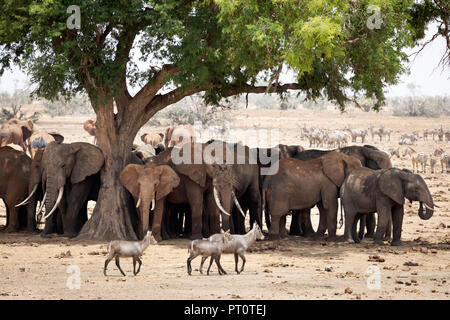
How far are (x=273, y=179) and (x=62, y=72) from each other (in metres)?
4.81

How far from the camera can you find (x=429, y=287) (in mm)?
12211

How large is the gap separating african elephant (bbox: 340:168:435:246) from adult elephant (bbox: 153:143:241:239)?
2.44 m

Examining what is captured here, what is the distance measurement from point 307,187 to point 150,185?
10.7 feet

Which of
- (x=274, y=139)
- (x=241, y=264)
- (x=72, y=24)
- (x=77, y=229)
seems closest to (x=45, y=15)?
(x=72, y=24)

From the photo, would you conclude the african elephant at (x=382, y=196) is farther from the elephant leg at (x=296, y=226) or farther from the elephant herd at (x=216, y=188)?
the elephant leg at (x=296, y=226)

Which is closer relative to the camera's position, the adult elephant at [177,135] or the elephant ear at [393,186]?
the elephant ear at [393,186]

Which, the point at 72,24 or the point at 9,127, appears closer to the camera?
the point at 72,24

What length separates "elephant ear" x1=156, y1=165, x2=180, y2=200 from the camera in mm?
17234

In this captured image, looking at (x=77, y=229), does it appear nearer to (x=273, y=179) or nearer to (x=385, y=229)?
(x=273, y=179)

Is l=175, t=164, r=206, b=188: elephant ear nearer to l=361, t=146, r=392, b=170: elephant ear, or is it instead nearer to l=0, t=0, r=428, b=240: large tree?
l=0, t=0, r=428, b=240: large tree

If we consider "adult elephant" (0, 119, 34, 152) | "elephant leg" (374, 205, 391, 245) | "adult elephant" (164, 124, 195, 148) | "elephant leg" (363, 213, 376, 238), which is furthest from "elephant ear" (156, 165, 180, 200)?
"adult elephant" (0, 119, 34, 152)

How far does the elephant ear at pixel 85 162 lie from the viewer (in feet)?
59.7

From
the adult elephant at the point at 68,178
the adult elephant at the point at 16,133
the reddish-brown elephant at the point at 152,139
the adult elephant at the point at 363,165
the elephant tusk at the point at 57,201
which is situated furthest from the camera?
the reddish-brown elephant at the point at 152,139

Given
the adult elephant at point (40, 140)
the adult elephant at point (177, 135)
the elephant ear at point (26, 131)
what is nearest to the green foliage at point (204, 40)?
the adult elephant at point (177, 135)
